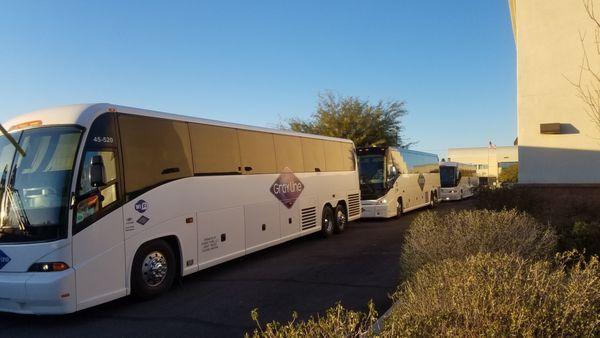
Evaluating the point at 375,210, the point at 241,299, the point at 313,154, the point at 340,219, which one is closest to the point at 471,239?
the point at 241,299

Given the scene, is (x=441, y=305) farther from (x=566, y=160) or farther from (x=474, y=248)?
(x=566, y=160)

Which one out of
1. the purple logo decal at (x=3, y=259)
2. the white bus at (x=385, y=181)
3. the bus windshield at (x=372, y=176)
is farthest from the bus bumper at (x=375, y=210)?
the purple logo decal at (x=3, y=259)

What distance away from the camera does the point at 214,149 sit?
10188mm

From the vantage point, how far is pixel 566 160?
15.0 metres

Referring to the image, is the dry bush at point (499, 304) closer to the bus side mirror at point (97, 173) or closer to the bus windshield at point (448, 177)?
the bus side mirror at point (97, 173)

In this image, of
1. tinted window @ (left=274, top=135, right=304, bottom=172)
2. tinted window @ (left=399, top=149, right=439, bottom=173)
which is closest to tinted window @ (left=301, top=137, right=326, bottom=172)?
tinted window @ (left=274, top=135, right=304, bottom=172)

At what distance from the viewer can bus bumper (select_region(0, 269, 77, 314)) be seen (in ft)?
21.3

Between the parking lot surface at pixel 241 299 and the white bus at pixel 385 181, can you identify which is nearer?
the parking lot surface at pixel 241 299

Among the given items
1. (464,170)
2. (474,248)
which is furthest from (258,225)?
(464,170)

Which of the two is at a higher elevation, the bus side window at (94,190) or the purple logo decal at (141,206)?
the bus side window at (94,190)

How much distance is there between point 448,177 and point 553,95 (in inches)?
835

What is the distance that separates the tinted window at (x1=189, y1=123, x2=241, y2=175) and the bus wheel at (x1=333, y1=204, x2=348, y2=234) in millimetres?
5565

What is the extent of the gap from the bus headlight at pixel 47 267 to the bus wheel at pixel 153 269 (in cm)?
131

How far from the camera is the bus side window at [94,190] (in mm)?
6918
